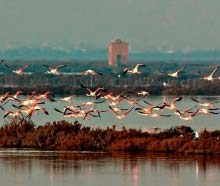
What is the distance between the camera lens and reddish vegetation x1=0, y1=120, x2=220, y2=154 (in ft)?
160

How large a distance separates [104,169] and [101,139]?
18.0 feet

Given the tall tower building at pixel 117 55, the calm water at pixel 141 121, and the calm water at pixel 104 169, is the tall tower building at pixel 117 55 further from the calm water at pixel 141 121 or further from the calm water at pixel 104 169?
the calm water at pixel 104 169

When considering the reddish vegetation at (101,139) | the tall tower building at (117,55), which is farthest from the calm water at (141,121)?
the tall tower building at (117,55)

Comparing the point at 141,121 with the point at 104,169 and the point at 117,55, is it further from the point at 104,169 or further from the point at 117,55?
the point at 117,55

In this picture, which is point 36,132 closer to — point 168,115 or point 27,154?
point 27,154

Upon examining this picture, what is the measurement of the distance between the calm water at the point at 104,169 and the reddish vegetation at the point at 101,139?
1009 mm

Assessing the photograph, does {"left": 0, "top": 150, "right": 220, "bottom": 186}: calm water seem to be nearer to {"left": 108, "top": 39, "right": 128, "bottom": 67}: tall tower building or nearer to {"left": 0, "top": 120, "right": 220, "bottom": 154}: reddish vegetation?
{"left": 0, "top": 120, "right": 220, "bottom": 154}: reddish vegetation

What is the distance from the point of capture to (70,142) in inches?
1983

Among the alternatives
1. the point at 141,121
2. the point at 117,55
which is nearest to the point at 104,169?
the point at 141,121

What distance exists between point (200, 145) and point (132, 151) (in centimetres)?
241

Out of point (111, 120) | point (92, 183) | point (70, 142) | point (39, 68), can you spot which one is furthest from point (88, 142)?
point (39, 68)

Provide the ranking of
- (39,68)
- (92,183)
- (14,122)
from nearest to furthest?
(92,183) → (14,122) → (39,68)

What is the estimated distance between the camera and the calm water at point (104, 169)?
42.0m

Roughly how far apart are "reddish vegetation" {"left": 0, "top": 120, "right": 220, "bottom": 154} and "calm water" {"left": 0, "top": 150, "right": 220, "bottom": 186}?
1.01 metres
